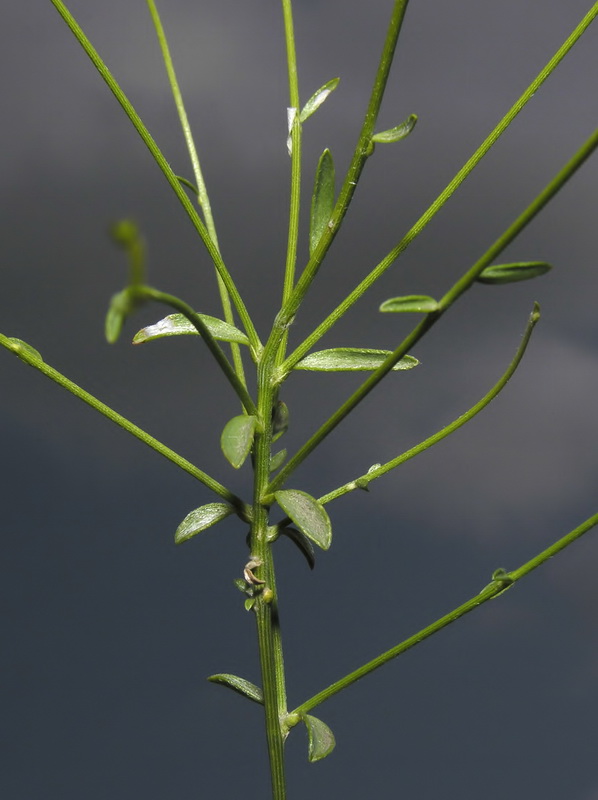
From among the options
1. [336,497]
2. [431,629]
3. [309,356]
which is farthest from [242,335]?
[431,629]

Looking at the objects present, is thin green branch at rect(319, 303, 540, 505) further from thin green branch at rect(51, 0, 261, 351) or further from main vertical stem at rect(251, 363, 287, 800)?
thin green branch at rect(51, 0, 261, 351)

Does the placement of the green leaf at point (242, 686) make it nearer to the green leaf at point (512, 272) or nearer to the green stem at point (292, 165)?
the green stem at point (292, 165)

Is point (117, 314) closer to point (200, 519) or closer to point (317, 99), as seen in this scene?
point (200, 519)

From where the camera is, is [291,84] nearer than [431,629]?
No

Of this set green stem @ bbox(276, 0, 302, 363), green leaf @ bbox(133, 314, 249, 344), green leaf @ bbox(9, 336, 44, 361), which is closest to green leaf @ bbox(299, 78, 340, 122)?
green stem @ bbox(276, 0, 302, 363)

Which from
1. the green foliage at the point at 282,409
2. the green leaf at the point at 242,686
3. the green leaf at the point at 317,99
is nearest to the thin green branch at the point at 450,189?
the green foliage at the point at 282,409

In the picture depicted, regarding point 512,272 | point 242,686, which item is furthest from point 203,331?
point 242,686

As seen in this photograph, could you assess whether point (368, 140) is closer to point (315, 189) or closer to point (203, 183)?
point (315, 189)
